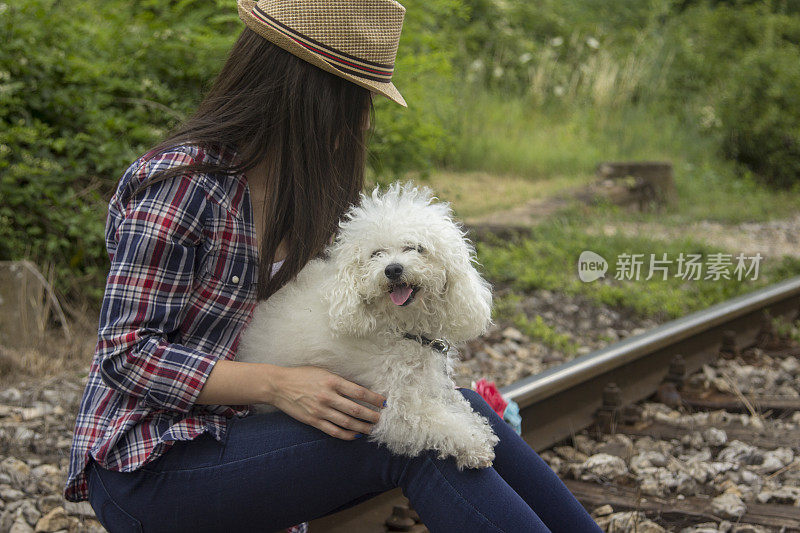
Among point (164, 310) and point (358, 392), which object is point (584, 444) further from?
point (164, 310)

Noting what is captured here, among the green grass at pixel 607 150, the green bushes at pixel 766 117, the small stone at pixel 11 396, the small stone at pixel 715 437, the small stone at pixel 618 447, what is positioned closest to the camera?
the small stone at pixel 618 447

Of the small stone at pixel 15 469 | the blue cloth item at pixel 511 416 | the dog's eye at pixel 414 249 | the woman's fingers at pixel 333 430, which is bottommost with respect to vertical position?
the small stone at pixel 15 469

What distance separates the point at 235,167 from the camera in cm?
200

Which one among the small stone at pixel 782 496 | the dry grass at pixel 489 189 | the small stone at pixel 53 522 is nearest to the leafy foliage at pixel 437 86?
the dry grass at pixel 489 189

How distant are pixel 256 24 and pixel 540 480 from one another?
146 centimetres

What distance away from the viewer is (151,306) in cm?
181

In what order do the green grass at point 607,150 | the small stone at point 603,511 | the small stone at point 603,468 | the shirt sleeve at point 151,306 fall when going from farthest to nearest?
the green grass at point 607,150
the small stone at point 603,468
the small stone at point 603,511
the shirt sleeve at point 151,306

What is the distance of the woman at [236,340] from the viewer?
1817mm

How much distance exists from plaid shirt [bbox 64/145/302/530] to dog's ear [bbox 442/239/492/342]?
525 millimetres

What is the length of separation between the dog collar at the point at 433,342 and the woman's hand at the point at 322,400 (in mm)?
199

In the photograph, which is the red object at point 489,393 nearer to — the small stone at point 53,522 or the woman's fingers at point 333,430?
the woman's fingers at point 333,430

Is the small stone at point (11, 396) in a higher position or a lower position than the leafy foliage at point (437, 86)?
lower

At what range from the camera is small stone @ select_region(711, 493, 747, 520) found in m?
2.78

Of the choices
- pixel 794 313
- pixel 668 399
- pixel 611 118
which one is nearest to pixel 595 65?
pixel 611 118
